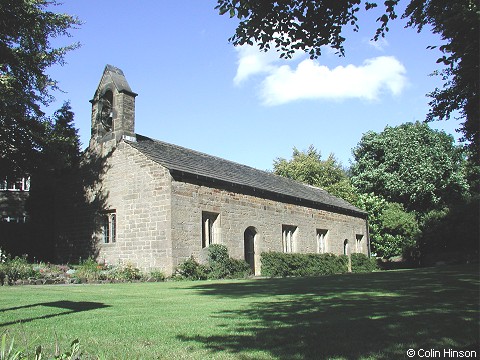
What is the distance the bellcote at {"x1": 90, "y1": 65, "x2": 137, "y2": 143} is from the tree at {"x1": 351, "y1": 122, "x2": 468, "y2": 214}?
2678 centimetres

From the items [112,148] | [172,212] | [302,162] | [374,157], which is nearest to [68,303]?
[172,212]

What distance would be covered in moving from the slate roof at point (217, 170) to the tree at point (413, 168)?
1126 cm

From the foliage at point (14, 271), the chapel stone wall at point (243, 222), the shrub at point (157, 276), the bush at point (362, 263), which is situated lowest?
the bush at point (362, 263)

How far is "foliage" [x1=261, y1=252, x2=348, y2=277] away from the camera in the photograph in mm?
23484

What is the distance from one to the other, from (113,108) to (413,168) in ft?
92.2

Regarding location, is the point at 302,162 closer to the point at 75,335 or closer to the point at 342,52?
the point at 342,52

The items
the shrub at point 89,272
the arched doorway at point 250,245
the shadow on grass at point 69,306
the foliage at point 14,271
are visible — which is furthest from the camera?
the arched doorway at point 250,245

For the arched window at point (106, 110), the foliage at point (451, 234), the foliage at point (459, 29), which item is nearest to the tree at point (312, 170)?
the foliage at point (451, 234)

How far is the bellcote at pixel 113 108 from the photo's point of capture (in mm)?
21578

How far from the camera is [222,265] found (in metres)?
20.0

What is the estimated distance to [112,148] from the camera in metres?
21.7

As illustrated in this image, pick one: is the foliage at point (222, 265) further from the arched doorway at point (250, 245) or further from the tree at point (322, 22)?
the tree at point (322, 22)

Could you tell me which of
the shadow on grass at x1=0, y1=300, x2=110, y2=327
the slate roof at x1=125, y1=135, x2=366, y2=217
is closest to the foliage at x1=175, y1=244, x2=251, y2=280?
the slate roof at x1=125, y1=135, x2=366, y2=217

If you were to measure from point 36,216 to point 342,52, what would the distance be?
70.3 feet
